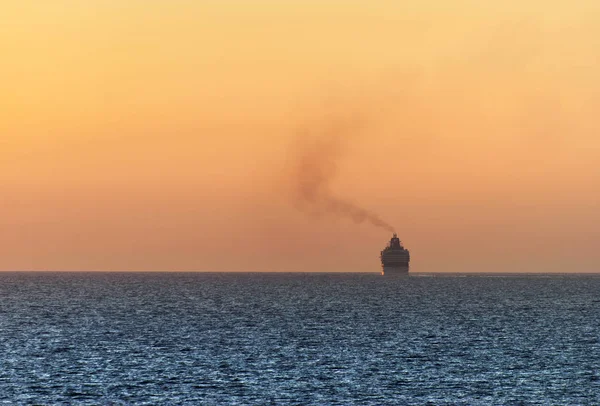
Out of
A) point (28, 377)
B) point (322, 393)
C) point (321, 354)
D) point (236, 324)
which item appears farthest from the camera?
point (236, 324)

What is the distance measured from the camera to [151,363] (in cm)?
7450

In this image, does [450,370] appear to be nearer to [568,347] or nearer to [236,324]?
[568,347]

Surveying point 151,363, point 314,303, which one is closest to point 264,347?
point 151,363

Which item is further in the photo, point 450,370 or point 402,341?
point 402,341

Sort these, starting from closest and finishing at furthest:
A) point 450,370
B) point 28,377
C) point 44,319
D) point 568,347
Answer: point 28,377 < point 450,370 < point 568,347 < point 44,319

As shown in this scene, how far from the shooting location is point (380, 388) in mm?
63438

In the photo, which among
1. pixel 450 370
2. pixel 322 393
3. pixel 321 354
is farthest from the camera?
pixel 321 354

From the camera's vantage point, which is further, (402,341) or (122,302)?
(122,302)

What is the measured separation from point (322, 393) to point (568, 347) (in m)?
37.9

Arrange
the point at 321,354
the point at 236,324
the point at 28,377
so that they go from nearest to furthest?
the point at 28,377
the point at 321,354
the point at 236,324

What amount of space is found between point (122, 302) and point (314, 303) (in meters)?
38.1

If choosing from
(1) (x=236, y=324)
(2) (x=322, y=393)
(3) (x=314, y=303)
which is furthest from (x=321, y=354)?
(3) (x=314, y=303)

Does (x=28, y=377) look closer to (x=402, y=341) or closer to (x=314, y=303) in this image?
(x=402, y=341)

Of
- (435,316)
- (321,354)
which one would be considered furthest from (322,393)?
(435,316)
